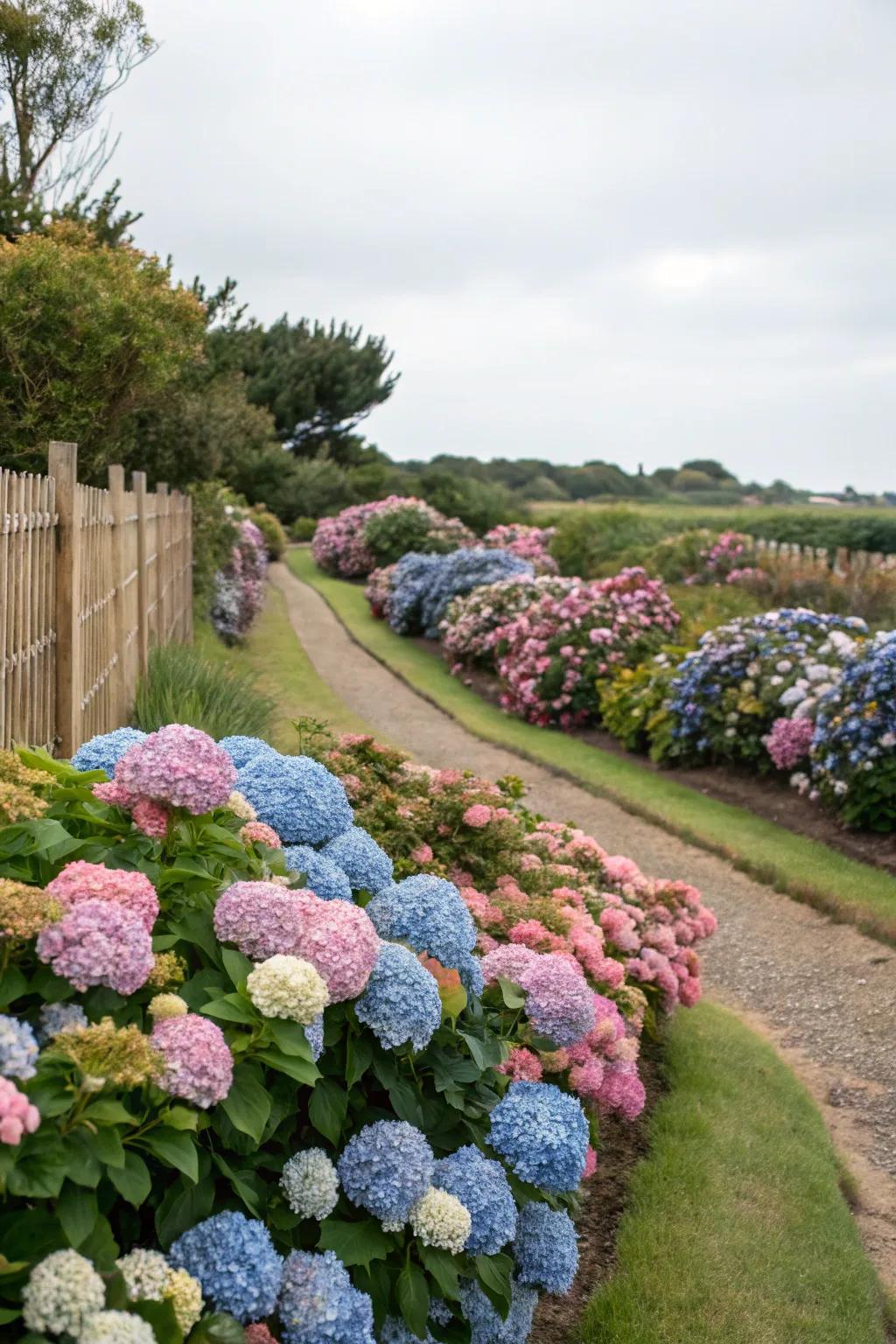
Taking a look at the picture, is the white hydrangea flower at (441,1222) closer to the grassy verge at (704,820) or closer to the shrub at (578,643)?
the grassy verge at (704,820)

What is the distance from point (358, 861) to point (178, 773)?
65 centimetres

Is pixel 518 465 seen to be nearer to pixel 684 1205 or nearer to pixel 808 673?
pixel 808 673

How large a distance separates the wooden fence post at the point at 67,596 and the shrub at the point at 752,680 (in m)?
6.02

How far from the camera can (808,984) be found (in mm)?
6219

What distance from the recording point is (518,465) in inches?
2363

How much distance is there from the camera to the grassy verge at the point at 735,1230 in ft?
10.8

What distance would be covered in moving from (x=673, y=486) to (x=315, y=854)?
56.8 m

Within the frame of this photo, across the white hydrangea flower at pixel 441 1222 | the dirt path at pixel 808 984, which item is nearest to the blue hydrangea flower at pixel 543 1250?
the white hydrangea flower at pixel 441 1222

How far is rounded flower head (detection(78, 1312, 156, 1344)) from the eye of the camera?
154 centimetres

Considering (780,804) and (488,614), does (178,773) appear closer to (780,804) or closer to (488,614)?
(780,804)

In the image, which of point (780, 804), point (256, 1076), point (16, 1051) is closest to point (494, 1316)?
point (256, 1076)

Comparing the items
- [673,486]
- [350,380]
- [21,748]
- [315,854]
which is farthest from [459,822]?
[673,486]

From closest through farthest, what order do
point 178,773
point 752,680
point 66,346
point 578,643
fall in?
1. point 178,773
2. point 66,346
3. point 752,680
4. point 578,643

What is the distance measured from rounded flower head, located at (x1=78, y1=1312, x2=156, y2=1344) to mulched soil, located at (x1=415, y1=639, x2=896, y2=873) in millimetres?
6973
